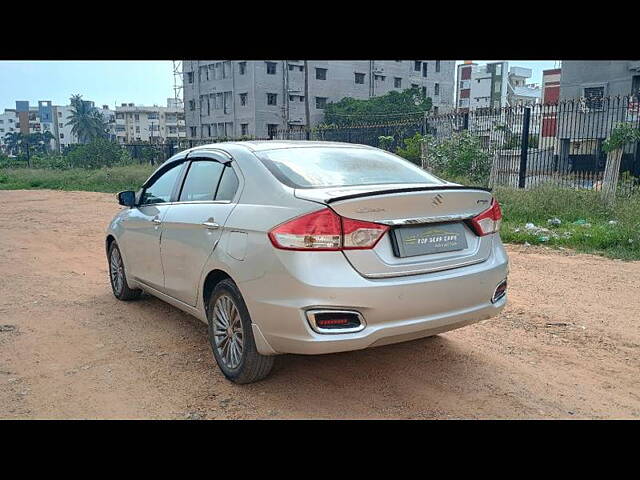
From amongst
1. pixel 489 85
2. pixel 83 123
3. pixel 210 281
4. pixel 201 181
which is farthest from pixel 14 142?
pixel 210 281

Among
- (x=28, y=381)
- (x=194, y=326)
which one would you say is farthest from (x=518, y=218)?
(x=28, y=381)

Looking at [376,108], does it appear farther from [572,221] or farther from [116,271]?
[116,271]

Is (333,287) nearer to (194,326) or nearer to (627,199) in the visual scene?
(194,326)

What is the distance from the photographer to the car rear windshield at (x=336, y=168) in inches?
147

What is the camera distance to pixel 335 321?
317cm

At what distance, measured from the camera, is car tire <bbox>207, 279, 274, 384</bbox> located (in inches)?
141

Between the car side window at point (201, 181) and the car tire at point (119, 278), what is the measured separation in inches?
61.0

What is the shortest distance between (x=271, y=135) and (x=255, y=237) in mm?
15026

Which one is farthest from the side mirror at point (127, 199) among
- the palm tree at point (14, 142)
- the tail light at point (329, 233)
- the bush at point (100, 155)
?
the palm tree at point (14, 142)

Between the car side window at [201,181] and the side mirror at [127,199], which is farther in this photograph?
the side mirror at [127,199]

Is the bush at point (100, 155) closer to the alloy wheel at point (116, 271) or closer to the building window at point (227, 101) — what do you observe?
the building window at point (227, 101)

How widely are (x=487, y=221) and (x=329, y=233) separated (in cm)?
124

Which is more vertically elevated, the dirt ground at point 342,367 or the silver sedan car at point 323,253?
the silver sedan car at point 323,253

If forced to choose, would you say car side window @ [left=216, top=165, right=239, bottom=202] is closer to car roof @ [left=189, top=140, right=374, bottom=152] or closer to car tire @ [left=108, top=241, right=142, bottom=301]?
car roof @ [left=189, top=140, right=374, bottom=152]
